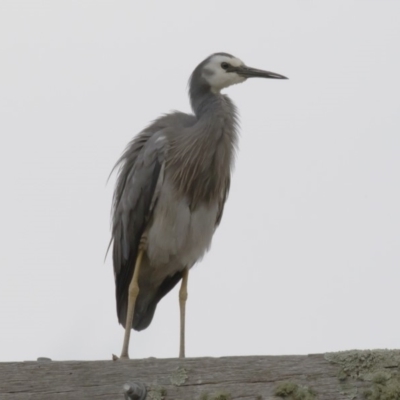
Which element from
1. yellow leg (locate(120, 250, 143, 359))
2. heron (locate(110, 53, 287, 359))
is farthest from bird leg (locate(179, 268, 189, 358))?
yellow leg (locate(120, 250, 143, 359))

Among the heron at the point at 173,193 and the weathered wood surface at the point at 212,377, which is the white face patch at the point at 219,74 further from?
the weathered wood surface at the point at 212,377

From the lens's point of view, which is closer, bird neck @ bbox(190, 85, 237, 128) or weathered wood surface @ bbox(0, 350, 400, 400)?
weathered wood surface @ bbox(0, 350, 400, 400)

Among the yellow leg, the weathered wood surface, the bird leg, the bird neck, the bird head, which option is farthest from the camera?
the bird head

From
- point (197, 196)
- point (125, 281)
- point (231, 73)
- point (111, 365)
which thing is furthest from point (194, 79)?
point (111, 365)

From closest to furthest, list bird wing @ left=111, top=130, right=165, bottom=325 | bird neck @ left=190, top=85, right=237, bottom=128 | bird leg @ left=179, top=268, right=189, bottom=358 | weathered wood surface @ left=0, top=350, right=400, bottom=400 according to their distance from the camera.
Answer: weathered wood surface @ left=0, top=350, right=400, bottom=400 → bird leg @ left=179, top=268, right=189, bottom=358 → bird wing @ left=111, top=130, right=165, bottom=325 → bird neck @ left=190, top=85, right=237, bottom=128

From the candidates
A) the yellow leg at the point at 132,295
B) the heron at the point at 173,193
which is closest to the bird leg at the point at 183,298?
the heron at the point at 173,193

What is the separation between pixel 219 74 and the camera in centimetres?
562

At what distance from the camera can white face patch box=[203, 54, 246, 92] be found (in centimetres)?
561

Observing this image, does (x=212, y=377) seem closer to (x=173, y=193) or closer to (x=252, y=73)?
(x=173, y=193)

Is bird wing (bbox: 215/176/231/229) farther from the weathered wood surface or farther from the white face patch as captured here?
the weathered wood surface

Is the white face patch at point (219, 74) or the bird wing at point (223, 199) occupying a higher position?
the white face patch at point (219, 74)

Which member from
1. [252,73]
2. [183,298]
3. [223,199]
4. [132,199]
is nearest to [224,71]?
[252,73]

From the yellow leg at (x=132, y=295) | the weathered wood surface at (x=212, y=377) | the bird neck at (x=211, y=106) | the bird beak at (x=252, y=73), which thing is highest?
the bird beak at (x=252, y=73)

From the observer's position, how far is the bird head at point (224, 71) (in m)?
5.60
